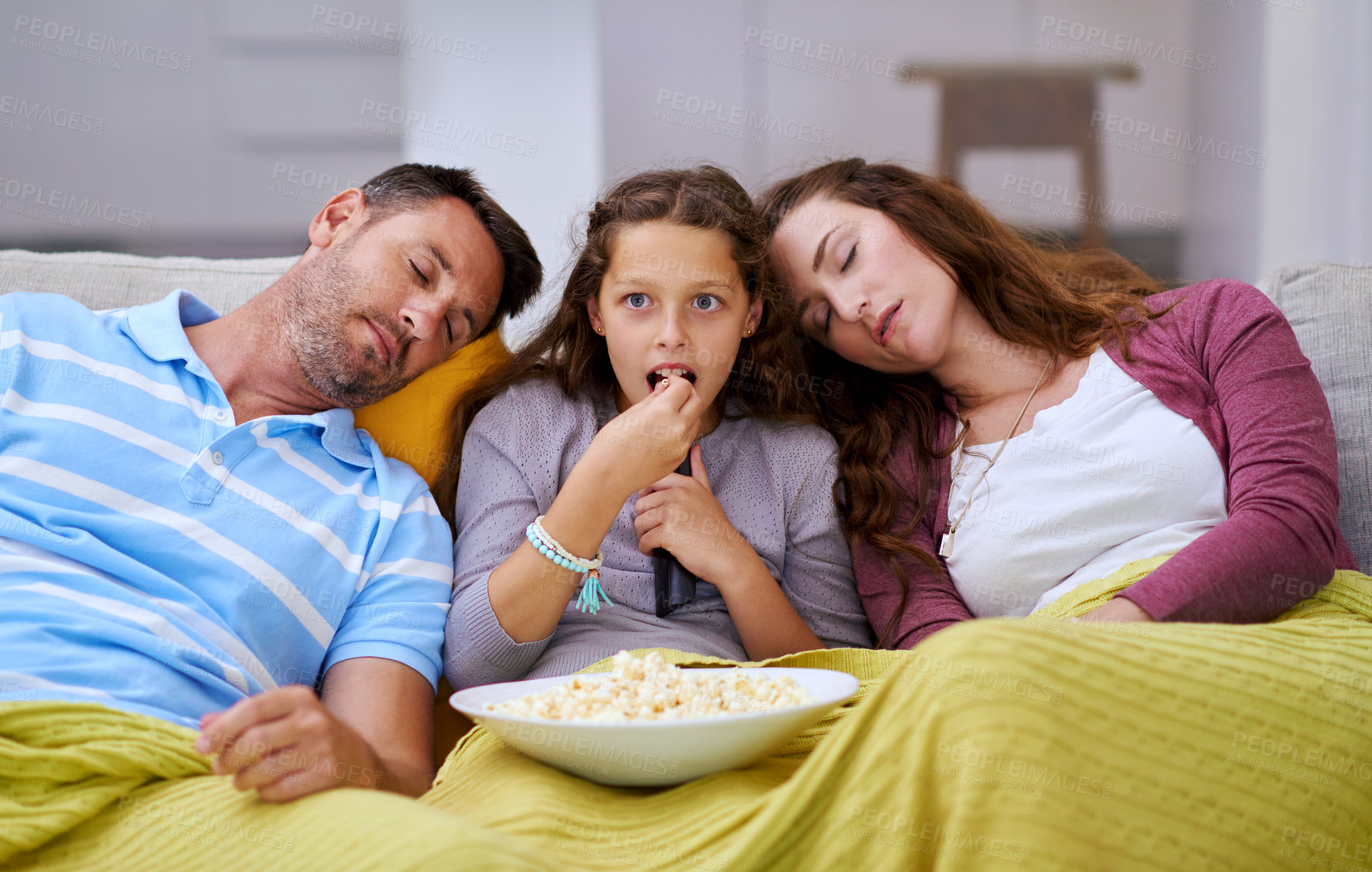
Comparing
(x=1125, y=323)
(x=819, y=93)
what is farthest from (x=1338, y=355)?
(x=819, y=93)

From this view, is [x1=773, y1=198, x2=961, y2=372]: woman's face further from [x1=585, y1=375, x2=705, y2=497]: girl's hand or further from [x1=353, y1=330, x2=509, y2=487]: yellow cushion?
[x1=353, y1=330, x2=509, y2=487]: yellow cushion

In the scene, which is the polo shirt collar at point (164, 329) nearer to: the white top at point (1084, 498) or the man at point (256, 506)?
the man at point (256, 506)

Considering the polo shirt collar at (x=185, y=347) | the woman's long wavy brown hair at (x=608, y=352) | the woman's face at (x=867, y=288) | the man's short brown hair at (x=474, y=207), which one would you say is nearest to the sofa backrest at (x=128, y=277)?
the polo shirt collar at (x=185, y=347)

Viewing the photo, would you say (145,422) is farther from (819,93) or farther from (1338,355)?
(819,93)

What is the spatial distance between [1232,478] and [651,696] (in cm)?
89

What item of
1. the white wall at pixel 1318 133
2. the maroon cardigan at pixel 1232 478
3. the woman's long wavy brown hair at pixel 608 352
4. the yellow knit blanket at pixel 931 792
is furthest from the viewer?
the white wall at pixel 1318 133

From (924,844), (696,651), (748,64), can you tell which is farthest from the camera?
(748,64)

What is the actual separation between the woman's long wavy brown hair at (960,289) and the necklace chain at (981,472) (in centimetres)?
3

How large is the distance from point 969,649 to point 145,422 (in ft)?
3.57

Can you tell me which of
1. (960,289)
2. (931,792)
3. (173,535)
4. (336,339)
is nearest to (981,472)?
(960,289)

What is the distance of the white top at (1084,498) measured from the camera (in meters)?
1.36

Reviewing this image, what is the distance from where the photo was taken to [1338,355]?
151 centimetres

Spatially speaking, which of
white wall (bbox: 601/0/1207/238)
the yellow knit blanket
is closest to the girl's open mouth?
the yellow knit blanket

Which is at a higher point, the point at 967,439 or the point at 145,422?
the point at 145,422
